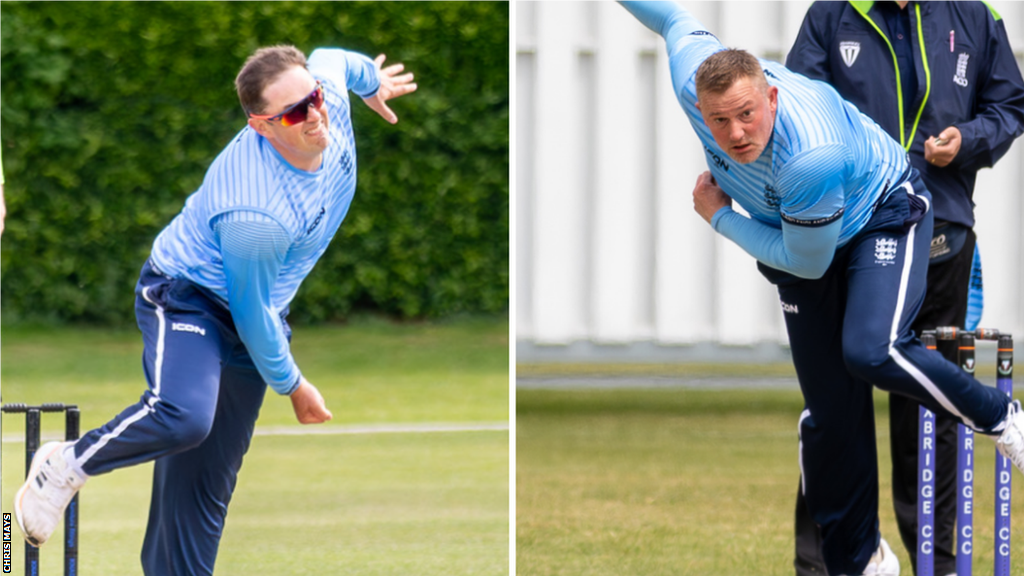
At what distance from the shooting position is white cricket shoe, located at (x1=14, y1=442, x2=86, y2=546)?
354 cm

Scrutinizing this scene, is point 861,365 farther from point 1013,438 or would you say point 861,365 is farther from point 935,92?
point 935,92

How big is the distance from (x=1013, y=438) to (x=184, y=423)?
2.21 metres

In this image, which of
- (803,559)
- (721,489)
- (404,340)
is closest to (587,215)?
(404,340)

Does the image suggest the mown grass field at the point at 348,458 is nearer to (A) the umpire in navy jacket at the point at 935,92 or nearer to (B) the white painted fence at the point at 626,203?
(B) the white painted fence at the point at 626,203

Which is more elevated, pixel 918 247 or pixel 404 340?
pixel 918 247

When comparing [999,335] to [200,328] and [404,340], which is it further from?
[404,340]

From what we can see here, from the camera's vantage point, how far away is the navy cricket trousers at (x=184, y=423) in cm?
352

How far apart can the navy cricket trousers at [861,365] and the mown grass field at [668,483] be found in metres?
0.41

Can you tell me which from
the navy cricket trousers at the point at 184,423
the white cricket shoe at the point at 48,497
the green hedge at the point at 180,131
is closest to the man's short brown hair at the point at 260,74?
the navy cricket trousers at the point at 184,423

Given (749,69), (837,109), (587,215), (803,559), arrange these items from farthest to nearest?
(587,215), (803,559), (837,109), (749,69)

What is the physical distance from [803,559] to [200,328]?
7.03ft

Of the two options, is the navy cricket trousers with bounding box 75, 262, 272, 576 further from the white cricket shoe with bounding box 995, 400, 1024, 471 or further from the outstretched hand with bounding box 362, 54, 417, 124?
the white cricket shoe with bounding box 995, 400, 1024, 471

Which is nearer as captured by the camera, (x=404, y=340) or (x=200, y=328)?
(x=200, y=328)

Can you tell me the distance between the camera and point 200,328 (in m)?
3.67
